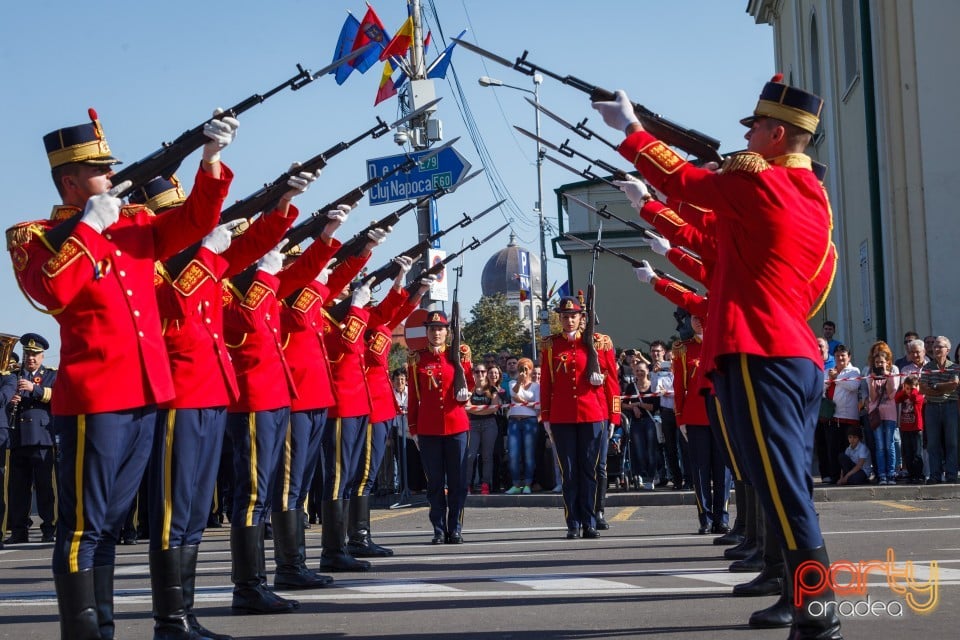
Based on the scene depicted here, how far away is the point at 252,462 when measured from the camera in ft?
26.4

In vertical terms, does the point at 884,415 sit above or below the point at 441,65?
below

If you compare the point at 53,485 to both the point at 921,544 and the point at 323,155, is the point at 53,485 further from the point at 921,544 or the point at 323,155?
the point at 921,544

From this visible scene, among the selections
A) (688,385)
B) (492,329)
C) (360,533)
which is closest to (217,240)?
(360,533)

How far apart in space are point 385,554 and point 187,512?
15.7 ft

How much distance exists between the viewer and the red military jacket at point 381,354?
11719mm

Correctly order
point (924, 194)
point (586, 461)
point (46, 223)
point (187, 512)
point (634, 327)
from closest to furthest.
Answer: point (46, 223) → point (187, 512) → point (586, 461) → point (924, 194) → point (634, 327)

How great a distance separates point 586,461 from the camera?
12.7 metres

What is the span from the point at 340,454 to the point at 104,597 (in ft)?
13.3

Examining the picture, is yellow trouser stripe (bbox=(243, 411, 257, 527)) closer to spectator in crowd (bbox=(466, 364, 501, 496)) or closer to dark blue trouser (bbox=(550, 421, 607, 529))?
dark blue trouser (bbox=(550, 421, 607, 529))

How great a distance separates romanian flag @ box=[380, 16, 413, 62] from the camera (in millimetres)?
20672

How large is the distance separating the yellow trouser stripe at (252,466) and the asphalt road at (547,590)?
1.83ft

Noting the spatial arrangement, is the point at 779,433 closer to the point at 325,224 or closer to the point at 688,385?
the point at 325,224

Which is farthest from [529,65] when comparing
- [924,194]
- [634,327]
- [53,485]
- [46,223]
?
[634,327]

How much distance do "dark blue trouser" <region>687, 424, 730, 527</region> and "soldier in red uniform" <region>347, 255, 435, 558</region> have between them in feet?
9.02
